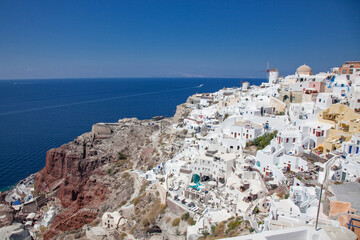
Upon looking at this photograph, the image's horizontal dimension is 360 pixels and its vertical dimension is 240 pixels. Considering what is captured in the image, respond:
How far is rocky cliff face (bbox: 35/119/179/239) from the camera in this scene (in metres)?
32.2

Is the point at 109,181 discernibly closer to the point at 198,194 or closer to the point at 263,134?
the point at 198,194

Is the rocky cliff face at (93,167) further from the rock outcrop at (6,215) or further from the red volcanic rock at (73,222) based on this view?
the rock outcrop at (6,215)

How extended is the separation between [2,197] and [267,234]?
42.5 m

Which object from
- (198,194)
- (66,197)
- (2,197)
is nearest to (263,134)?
(198,194)

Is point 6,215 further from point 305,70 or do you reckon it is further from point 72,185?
point 305,70

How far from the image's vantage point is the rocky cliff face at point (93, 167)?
32.2 metres

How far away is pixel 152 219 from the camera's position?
22828 millimetres

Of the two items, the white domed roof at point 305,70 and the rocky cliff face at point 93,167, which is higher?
the white domed roof at point 305,70

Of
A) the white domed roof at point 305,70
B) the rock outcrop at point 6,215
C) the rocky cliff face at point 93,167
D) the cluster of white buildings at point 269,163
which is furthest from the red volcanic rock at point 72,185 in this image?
the white domed roof at point 305,70

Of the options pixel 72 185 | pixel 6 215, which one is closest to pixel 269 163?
pixel 72 185

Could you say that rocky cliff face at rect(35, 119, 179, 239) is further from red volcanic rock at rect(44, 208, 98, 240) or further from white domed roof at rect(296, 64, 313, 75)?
white domed roof at rect(296, 64, 313, 75)

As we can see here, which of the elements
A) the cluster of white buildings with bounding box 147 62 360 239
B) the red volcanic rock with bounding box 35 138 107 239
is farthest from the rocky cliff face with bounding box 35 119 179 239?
the cluster of white buildings with bounding box 147 62 360 239

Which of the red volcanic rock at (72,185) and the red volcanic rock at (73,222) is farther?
the red volcanic rock at (72,185)

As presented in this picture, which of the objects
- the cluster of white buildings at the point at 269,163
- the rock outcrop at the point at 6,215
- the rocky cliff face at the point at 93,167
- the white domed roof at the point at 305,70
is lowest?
the rock outcrop at the point at 6,215
